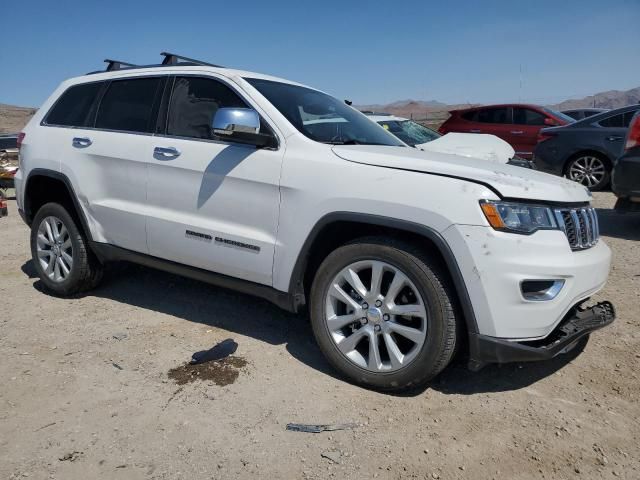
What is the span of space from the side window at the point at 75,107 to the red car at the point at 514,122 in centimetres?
932

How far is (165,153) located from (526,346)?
2.62 metres

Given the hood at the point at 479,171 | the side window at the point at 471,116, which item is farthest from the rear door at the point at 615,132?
the hood at the point at 479,171

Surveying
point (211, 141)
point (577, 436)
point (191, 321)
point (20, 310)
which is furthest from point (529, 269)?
point (20, 310)

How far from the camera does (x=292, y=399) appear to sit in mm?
3062

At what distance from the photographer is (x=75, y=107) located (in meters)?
4.59

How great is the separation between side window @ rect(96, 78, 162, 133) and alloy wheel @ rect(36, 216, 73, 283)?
96cm

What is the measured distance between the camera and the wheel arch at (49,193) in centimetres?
439

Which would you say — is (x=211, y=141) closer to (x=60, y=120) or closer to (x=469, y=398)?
(x=60, y=120)

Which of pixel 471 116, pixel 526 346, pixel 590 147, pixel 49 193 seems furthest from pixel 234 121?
pixel 471 116

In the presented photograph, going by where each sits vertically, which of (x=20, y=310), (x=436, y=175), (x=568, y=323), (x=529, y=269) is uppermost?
(x=436, y=175)

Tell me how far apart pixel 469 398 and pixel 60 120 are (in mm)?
3944

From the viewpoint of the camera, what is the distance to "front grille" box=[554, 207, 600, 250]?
9.39ft

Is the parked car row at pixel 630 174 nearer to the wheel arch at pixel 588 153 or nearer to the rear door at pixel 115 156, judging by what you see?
the wheel arch at pixel 588 153

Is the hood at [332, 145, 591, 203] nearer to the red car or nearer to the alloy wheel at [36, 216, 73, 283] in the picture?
the alloy wheel at [36, 216, 73, 283]
